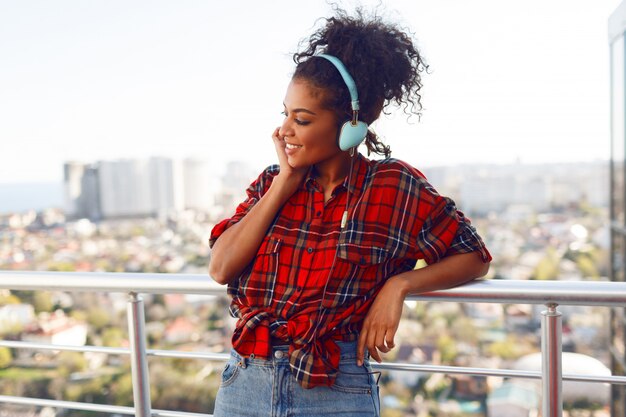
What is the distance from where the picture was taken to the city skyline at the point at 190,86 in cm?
2617

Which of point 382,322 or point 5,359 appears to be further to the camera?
point 5,359

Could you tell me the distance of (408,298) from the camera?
1404 mm

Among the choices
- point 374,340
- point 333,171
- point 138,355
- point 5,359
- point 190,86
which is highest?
point 190,86

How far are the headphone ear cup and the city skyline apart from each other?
2182cm

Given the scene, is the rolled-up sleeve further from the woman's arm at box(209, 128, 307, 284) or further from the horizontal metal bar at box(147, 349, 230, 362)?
the horizontal metal bar at box(147, 349, 230, 362)

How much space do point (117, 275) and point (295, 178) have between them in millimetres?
749

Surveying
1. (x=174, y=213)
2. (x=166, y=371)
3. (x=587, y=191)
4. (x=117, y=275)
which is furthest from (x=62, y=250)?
(x=587, y=191)

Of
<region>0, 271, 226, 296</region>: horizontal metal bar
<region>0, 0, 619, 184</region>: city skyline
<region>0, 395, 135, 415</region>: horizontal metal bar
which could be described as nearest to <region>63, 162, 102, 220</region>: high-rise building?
<region>0, 0, 619, 184</region>: city skyline

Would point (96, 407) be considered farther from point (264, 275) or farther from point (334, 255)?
point (334, 255)

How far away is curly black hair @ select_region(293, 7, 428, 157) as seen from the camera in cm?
127

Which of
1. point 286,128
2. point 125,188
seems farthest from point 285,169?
point 125,188

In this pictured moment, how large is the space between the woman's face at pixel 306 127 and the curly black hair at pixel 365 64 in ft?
0.06

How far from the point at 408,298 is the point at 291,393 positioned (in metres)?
0.34

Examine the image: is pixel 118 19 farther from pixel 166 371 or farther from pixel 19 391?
pixel 19 391
